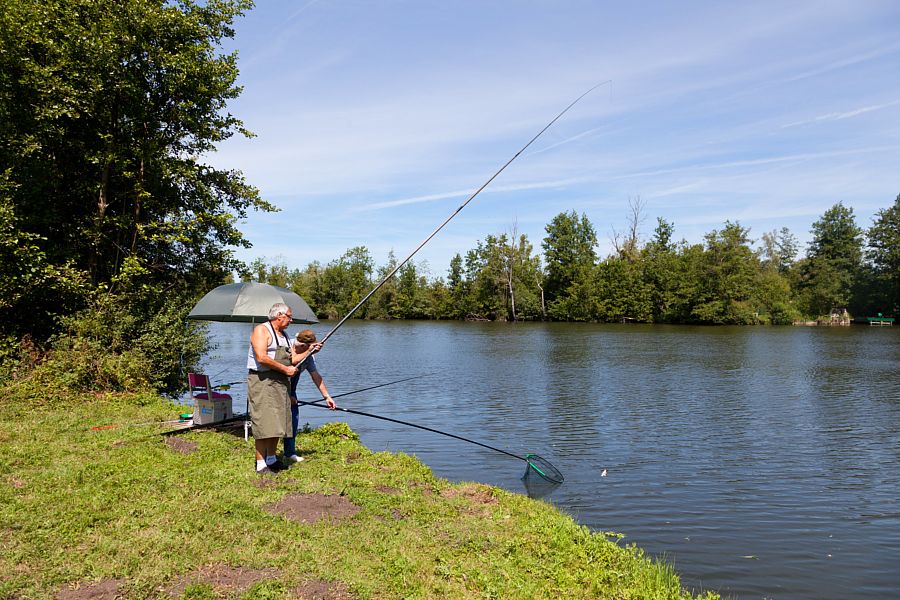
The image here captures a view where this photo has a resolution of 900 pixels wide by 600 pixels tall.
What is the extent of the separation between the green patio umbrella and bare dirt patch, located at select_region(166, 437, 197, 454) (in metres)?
2.11

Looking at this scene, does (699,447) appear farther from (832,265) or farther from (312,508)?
(832,265)

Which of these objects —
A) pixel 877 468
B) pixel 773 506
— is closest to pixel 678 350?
pixel 877 468

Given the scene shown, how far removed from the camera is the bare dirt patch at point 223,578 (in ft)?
14.2

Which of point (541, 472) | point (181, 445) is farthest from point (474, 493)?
point (181, 445)

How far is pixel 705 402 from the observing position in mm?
18156

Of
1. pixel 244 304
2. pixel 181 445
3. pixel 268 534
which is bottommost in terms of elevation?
pixel 268 534

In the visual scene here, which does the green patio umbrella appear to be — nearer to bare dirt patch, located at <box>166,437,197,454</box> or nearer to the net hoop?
bare dirt patch, located at <box>166,437,197,454</box>

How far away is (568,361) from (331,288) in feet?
225

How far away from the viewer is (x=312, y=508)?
6.13 metres

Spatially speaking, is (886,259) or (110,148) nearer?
(110,148)

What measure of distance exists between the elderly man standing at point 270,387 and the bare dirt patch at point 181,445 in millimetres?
1631

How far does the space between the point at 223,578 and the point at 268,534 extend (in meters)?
0.81

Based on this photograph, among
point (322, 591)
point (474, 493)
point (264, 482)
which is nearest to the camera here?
point (322, 591)

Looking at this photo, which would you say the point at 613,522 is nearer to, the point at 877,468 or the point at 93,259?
the point at 877,468
